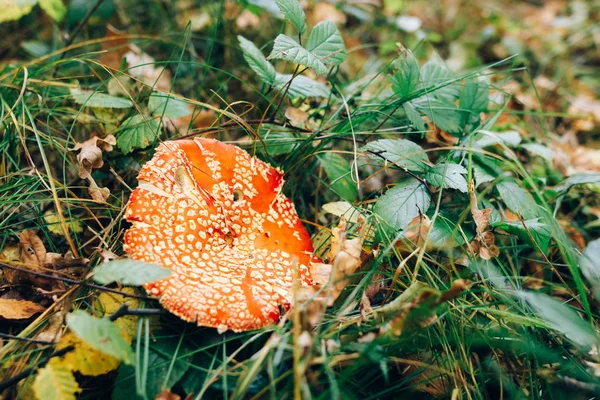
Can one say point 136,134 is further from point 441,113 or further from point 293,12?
point 441,113

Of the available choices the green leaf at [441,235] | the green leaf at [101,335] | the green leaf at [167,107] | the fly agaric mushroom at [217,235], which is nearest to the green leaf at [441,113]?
the green leaf at [441,235]

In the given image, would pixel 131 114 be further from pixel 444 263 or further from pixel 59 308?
pixel 444 263

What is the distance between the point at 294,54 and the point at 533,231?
116 cm

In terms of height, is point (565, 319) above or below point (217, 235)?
above

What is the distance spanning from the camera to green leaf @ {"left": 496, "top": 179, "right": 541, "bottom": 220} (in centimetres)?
180

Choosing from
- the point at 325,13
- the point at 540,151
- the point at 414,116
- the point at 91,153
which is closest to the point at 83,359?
the point at 91,153

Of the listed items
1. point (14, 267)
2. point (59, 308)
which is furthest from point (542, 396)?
point (14, 267)

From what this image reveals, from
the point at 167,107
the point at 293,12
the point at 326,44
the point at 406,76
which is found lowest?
the point at 167,107

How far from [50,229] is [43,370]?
2.58 feet

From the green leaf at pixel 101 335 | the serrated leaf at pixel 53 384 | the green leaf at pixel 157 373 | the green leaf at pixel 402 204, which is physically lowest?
the green leaf at pixel 157 373

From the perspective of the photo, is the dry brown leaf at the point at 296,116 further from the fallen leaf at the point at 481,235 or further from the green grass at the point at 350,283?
the fallen leaf at the point at 481,235

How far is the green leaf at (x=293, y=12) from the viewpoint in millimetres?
1713

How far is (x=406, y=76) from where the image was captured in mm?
1957

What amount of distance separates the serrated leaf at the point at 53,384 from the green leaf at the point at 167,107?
45.4 inches
